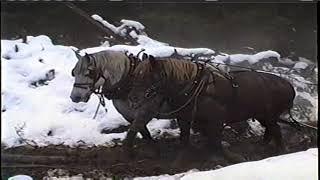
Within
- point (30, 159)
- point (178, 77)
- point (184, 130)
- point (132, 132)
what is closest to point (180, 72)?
point (178, 77)

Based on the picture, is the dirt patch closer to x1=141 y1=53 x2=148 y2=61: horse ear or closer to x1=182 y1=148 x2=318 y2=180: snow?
x1=182 y1=148 x2=318 y2=180: snow

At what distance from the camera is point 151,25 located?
3.31 metres

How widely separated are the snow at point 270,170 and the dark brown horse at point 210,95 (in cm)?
16

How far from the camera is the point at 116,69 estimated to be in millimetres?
3205

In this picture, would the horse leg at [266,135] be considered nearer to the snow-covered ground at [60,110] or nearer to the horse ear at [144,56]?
the snow-covered ground at [60,110]

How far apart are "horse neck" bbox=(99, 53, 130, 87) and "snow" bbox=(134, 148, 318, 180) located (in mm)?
529

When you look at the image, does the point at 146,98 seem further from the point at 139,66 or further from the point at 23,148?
the point at 23,148

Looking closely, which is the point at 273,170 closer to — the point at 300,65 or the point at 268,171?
the point at 268,171

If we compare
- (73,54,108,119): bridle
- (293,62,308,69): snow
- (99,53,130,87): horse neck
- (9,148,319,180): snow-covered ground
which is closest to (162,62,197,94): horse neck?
(99,53,130,87): horse neck

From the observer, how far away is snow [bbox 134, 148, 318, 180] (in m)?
2.94

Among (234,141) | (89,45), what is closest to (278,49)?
(234,141)

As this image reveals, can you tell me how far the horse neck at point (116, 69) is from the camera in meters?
3.19

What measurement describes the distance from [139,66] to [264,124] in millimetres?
745

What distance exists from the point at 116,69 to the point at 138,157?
18.4 inches
